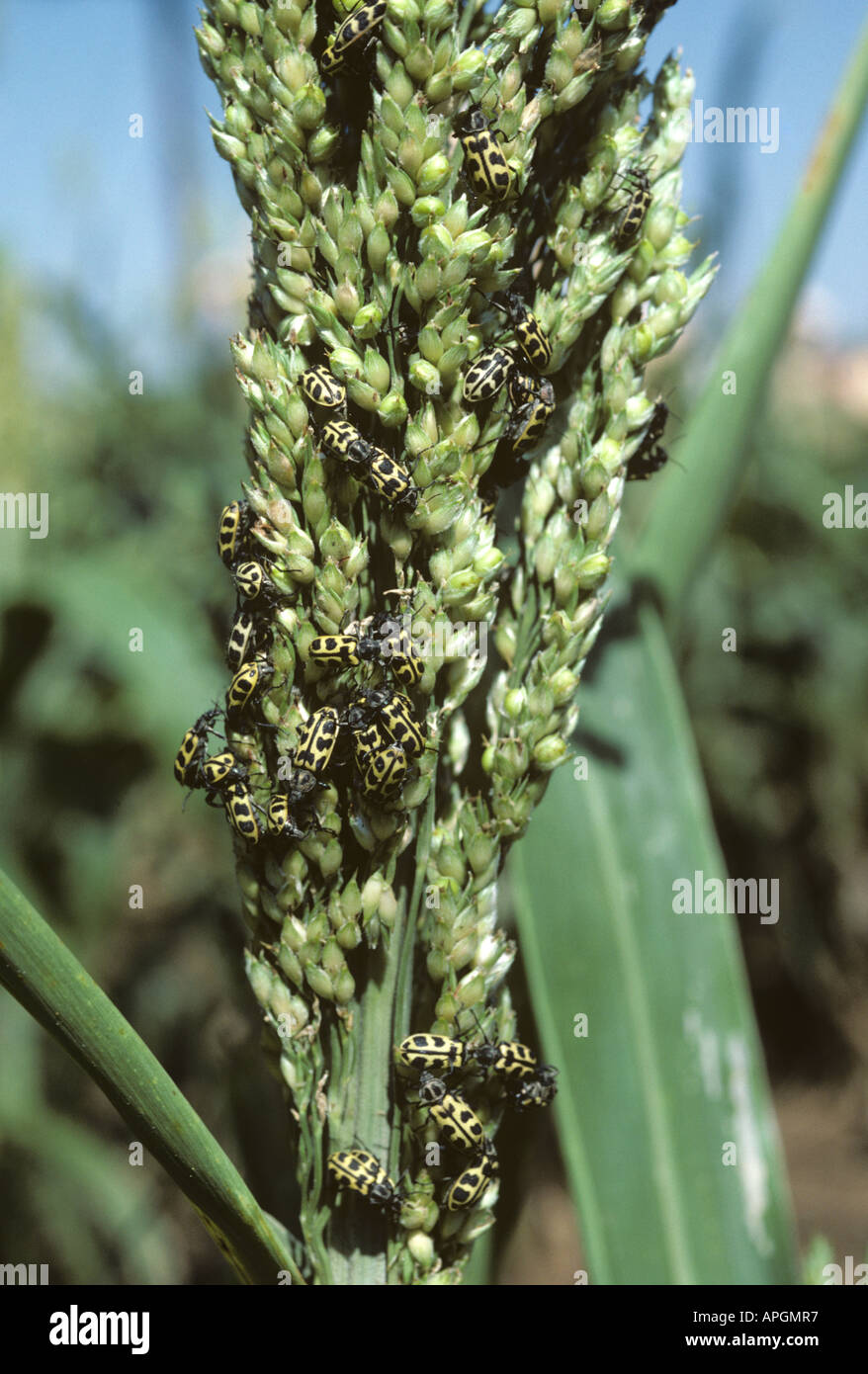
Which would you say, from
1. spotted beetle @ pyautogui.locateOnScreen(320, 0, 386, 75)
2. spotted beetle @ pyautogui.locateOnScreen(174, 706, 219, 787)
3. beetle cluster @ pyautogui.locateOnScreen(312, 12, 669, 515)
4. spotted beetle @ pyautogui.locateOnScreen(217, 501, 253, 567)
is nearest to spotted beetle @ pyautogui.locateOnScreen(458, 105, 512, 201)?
beetle cluster @ pyautogui.locateOnScreen(312, 12, 669, 515)

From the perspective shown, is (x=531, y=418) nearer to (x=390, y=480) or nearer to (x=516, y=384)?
(x=516, y=384)

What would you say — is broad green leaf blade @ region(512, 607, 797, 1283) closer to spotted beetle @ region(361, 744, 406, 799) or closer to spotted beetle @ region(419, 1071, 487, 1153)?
spotted beetle @ region(419, 1071, 487, 1153)

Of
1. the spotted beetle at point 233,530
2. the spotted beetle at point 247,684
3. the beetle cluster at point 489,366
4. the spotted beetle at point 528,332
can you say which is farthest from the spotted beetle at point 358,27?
the spotted beetle at point 247,684

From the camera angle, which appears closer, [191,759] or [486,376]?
[486,376]

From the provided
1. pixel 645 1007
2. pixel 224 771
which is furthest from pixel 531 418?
pixel 645 1007
